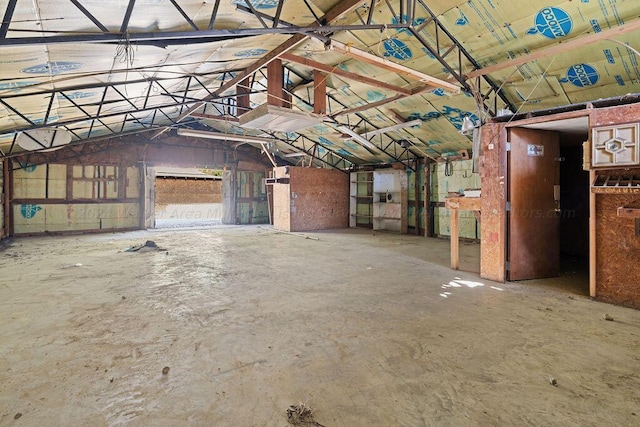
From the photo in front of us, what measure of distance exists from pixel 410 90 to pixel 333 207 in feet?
21.8

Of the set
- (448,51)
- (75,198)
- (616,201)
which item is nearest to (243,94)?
(448,51)

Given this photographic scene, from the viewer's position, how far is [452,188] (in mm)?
8797

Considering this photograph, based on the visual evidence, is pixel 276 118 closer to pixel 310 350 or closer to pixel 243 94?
pixel 243 94

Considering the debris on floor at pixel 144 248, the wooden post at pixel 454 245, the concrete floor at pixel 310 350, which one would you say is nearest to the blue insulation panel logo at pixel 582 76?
the wooden post at pixel 454 245

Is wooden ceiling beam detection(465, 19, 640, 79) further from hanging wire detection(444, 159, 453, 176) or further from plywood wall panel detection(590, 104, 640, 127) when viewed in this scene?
hanging wire detection(444, 159, 453, 176)

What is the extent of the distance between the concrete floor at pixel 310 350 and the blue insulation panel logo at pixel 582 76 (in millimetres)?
3047

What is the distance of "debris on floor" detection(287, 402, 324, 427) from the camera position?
5.41 feet

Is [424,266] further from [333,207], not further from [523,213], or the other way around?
[333,207]

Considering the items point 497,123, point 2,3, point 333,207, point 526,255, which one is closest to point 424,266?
point 526,255

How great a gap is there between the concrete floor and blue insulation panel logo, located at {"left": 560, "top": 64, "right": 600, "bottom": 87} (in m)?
3.05

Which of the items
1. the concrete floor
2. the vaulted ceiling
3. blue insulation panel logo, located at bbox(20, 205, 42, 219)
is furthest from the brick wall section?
the concrete floor

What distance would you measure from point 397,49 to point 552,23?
6.60ft

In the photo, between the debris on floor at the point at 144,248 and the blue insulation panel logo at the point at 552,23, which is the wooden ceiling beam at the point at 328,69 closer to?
the blue insulation panel logo at the point at 552,23

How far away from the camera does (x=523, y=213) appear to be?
443cm
